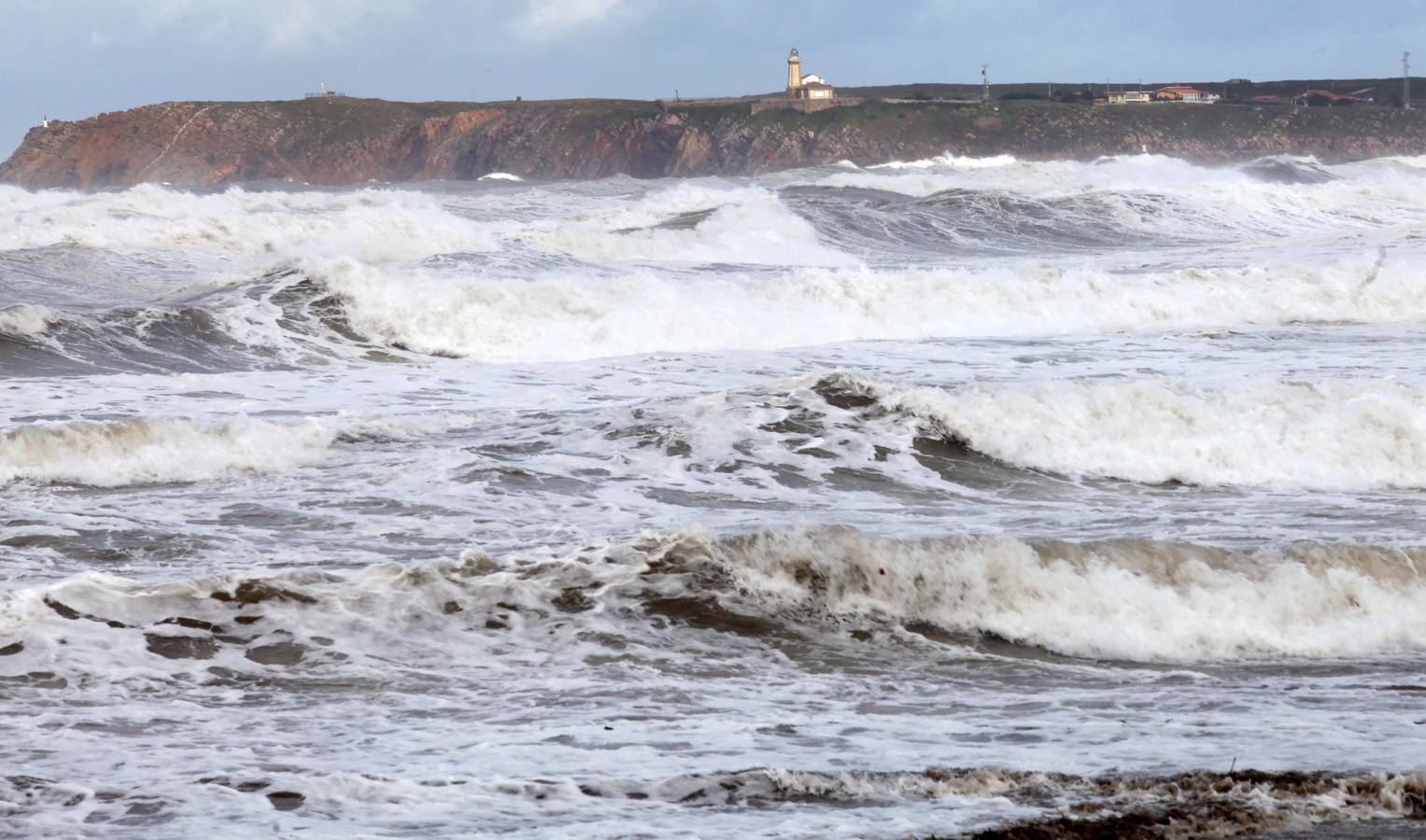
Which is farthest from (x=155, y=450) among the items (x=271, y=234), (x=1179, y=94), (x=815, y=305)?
(x=1179, y=94)

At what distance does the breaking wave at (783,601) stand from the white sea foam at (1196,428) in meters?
3.34

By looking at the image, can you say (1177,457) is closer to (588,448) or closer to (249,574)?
(588,448)

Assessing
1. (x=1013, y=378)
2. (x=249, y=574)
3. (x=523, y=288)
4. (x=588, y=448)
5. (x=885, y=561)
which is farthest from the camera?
(x=523, y=288)

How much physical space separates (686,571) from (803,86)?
107 metres

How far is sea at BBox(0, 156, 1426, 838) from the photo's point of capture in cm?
509

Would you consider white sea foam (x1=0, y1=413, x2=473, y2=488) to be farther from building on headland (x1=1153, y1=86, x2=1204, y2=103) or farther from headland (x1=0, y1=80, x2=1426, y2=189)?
building on headland (x1=1153, y1=86, x2=1204, y2=103)

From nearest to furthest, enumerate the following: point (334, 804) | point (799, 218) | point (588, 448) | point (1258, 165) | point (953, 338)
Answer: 1. point (334, 804)
2. point (588, 448)
3. point (953, 338)
4. point (799, 218)
5. point (1258, 165)

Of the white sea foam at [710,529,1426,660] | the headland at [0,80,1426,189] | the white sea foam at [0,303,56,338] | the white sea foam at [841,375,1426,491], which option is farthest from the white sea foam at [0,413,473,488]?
the headland at [0,80,1426,189]

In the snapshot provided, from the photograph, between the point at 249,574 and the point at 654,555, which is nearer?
the point at 249,574

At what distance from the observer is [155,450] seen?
10891mm

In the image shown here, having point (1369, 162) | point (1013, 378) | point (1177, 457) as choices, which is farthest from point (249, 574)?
point (1369, 162)

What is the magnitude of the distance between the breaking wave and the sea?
0.02 metres

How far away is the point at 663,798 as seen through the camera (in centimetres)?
500

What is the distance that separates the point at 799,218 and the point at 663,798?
30047mm
